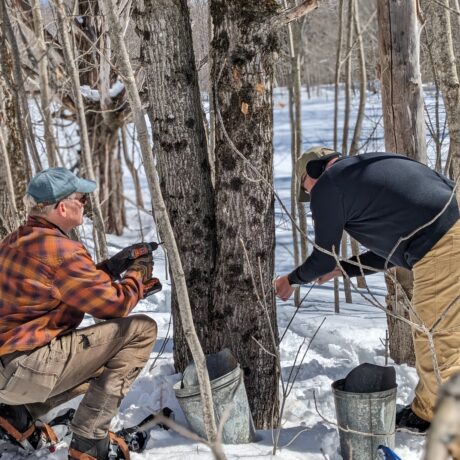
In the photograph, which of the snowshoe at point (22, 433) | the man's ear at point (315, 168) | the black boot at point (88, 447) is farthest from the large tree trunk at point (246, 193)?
the snowshoe at point (22, 433)

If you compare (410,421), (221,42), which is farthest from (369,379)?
(221,42)

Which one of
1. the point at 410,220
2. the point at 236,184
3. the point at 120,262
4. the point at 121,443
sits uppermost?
the point at 236,184

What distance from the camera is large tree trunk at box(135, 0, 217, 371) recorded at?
3520 millimetres

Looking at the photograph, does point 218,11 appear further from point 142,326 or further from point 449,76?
point 449,76

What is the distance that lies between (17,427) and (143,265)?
100 centimetres

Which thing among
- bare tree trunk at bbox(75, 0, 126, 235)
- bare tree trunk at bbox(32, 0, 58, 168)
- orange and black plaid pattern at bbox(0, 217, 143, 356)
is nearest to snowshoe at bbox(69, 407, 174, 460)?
orange and black plaid pattern at bbox(0, 217, 143, 356)

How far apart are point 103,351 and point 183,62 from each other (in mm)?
1582

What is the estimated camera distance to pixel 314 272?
3.38m

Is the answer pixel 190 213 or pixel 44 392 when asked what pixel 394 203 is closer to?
pixel 190 213

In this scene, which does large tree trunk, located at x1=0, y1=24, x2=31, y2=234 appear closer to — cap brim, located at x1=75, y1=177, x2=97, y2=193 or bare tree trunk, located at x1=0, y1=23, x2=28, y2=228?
bare tree trunk, located at x1=0, y1=23, x2=28, y2=228

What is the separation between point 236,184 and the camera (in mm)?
3557

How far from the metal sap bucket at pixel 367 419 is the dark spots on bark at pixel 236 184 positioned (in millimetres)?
1161

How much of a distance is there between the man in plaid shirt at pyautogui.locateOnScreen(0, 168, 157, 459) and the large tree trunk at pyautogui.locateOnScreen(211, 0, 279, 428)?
1.94 ft

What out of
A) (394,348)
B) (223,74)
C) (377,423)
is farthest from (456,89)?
(377,423)
